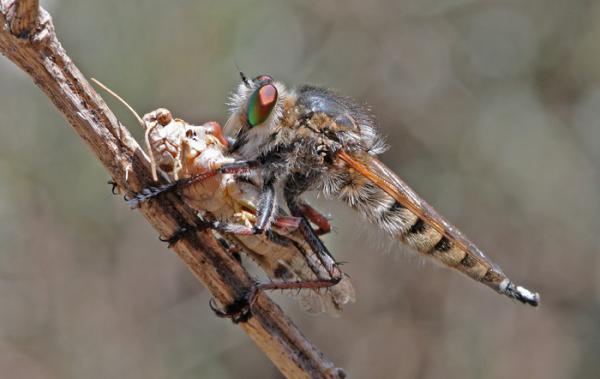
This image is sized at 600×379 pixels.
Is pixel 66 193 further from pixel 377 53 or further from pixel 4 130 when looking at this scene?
pixel 377 53

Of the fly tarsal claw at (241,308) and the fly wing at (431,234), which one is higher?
the fly tarsal claw at (241,308)

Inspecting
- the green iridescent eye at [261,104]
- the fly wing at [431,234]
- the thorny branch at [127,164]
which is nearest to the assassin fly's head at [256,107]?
the green iridescent eye at [261,104]

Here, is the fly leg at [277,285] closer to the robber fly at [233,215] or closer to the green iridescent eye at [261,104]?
the robber fly at [233,215]

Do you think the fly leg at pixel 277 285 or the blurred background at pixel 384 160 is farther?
the blurred background at pixel 384 160

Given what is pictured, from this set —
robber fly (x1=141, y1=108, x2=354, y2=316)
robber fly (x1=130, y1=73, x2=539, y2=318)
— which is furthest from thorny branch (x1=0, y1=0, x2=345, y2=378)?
robber fly (x1=130, y1=73, x2=539, y2=318)

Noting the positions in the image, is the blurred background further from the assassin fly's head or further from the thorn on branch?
the thorn on branch

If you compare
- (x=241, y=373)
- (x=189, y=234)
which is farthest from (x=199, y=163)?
(x=241, y=373)
